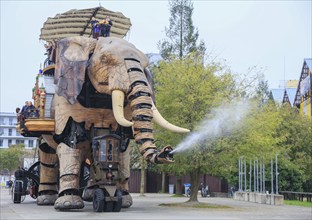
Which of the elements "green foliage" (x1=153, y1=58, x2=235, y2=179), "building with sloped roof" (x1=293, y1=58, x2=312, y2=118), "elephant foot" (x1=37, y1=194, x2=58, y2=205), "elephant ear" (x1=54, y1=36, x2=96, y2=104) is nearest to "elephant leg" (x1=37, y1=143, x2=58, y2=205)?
"elephant foot" (x1=37, y1=194, x2=58, y2=205)

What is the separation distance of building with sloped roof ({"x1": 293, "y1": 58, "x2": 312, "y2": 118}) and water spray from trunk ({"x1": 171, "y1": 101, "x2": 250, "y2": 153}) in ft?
126

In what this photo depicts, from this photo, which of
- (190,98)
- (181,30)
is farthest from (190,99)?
(181,30)

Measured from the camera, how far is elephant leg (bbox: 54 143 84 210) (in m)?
17.4

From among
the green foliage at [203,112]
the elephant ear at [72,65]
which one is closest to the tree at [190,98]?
the green foliage at [203,112]

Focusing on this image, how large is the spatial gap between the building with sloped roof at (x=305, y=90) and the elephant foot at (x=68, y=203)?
153 feet

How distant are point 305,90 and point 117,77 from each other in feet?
167

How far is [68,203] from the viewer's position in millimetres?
17328

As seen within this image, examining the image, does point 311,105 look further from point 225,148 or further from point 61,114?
point 61,114

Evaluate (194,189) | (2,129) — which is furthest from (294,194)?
(2,129)

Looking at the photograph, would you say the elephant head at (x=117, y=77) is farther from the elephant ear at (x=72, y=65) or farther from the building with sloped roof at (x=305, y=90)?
the building with sloped roof at (x=305, y=90)

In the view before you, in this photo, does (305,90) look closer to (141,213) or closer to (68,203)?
(141,213)

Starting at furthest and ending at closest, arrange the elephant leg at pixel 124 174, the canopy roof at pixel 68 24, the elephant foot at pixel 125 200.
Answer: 1. the canopy roof at pixel 68 24
2. the elephant foot at pixel 125 200
3. the elephant leg at pixel 124 174

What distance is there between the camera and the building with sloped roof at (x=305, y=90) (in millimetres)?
62306

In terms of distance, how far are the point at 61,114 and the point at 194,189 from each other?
8.89 meters
